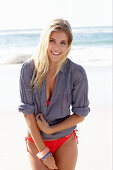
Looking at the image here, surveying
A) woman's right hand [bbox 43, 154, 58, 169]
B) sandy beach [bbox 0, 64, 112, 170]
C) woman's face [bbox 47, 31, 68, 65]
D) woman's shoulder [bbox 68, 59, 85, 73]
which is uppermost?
woman's face [bbox 47, 31, 68, 65]

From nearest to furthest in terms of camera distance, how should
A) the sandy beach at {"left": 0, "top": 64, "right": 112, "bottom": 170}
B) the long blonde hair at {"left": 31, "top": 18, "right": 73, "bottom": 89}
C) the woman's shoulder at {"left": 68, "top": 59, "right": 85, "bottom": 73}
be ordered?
the long blonde hair at {"left": 31, "top": 18, "right": 73, "bottom": 89} → the woman's shoulder at {"left": 68, "top": 59, "right": 85, "bottom": 73} → the sandy beach at {"left": 0, "top": 64, "right": 112, "bottom": 170}

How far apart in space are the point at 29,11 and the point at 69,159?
29.0m

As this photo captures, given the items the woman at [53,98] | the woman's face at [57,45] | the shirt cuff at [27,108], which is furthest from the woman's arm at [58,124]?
the woman's face at [57,45]

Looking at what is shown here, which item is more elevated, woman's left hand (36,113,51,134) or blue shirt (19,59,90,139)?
blue shirt (19,59,90,139)

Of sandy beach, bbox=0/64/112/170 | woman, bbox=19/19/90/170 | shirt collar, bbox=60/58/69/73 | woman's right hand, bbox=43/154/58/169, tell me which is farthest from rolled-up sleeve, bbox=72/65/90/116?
sandy beach, bbox=0/64/112/170

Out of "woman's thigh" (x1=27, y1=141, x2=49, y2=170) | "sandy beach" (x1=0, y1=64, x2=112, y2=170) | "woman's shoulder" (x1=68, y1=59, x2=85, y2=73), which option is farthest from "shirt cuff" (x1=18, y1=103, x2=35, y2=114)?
"sandy beach" (x1=0, y1=64, x2=112, y2=170)

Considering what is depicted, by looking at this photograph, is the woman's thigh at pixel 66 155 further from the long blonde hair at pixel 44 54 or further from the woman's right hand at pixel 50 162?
the long blonde hair at pixel 44 54

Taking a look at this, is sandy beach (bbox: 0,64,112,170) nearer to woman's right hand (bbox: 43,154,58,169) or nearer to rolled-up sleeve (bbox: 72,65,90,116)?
woman's right hand (bbox: 43,154,58,169)

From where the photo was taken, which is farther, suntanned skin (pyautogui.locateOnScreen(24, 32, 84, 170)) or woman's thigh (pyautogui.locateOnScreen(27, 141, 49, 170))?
woman's thigh (pyautogui.locateOnScreen(27, 141, 49, 170))

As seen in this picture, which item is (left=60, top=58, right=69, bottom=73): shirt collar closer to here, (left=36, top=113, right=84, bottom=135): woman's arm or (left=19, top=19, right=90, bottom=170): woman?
(left=19, top=19, right=90, bottom=170): woman

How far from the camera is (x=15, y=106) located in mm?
5160

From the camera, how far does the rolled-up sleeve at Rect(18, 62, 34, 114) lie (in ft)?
6.74

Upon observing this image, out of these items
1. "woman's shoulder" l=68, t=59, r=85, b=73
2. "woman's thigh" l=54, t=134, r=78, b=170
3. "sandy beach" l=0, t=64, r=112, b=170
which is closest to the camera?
"woman's shoulder" l=68, t=59, r=85, b=73

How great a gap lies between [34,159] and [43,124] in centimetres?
35
